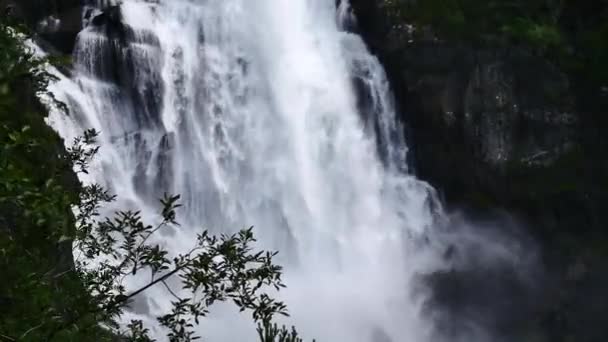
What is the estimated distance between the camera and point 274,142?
72.1 feet

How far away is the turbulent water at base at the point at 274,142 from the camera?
19312 mm

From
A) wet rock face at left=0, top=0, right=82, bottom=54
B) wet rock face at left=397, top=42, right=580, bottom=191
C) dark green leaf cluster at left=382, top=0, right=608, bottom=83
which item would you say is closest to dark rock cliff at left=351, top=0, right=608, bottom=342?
wet rock face at left=397, top=42, right=580, bottom=191

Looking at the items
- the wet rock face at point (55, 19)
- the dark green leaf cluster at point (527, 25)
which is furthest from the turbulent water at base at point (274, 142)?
the dark green leaf cluster at point (527, 25)

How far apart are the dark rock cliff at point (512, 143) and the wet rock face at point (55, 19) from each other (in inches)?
388

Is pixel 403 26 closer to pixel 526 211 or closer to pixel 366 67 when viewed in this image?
pixel 366 67

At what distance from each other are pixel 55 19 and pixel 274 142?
286 inches

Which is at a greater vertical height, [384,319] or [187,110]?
[187,110]

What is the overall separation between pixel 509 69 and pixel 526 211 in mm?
4622

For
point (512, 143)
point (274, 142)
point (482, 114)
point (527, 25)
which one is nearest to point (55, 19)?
point (274, 142)

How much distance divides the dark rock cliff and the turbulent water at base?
1008 mm

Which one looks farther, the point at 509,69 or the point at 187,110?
the point at 509,69

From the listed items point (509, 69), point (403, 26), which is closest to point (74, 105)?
point (403, 26)

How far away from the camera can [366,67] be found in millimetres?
23422

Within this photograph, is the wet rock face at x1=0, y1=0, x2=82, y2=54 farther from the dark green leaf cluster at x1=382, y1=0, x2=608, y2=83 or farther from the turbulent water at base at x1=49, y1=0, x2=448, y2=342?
the dark green leaf cluster at x1=382, y1=0, x2=608, y2=83
